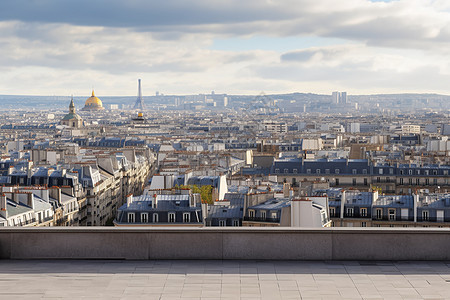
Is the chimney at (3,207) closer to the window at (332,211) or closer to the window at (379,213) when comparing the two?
the window at (332,211)

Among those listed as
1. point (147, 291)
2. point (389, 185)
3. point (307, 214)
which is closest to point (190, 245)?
point (147, 291)

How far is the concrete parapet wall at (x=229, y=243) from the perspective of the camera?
30.5 feet

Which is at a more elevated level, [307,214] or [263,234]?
[263,234]

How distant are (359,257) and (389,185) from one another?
3907 centimetres

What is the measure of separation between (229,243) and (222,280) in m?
0.87

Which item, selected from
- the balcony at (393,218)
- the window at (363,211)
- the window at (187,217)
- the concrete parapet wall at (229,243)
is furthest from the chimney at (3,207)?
the concrete parapet wall at (229,243)

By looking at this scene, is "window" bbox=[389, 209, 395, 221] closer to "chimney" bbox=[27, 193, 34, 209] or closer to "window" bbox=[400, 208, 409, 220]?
"window" bbox=[400, 208, 409, 220]

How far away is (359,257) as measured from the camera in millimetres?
9336

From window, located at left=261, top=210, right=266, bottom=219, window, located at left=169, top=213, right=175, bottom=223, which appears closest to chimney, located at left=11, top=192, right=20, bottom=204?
window, located at left=169, top=213, right=175, bottom=223

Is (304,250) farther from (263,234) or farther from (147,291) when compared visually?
(147,291)

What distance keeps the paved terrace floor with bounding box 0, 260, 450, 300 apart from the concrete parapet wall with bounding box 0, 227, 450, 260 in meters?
0.12

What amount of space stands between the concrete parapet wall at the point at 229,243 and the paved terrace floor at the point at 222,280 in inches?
4.8

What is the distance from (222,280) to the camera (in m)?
8.51

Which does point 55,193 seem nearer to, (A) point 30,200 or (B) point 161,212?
(A) point 30,200
